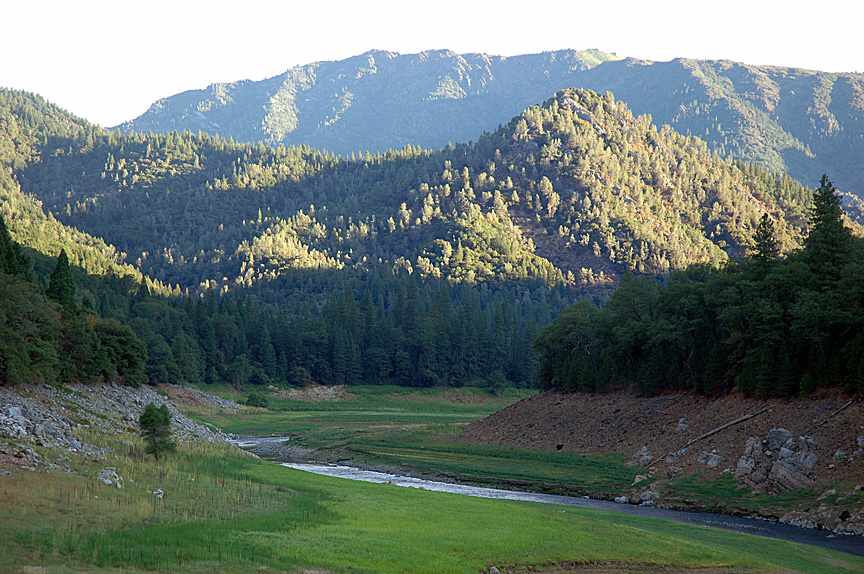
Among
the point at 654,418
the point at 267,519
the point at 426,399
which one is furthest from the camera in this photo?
the point at 426,399

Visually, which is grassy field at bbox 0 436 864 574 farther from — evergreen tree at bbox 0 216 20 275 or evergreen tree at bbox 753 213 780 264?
evergreen tree at bbox 0 216 20 275

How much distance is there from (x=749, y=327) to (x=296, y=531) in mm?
51279

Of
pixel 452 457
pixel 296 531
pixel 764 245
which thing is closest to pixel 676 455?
pixel 452 457

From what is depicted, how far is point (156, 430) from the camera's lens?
2154 inches

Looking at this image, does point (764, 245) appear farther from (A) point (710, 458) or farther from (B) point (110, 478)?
(B) point (110, 478)

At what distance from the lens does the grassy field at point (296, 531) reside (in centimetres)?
3156

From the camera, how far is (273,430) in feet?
404

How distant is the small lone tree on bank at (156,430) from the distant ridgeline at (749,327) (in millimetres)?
43266

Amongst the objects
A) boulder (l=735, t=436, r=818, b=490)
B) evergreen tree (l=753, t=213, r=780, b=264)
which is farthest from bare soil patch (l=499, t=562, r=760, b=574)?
evergreen tree (l=753, t=213, r=780, b=264)

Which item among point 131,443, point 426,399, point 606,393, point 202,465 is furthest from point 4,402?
point 426,399

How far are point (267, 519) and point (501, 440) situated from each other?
57442 millimetres

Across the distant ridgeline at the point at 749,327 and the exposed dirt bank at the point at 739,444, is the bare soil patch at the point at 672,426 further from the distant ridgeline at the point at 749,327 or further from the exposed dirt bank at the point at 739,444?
the distant ridgeline at the point at 749,327

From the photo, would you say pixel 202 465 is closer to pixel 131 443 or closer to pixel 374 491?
pixel 131 443

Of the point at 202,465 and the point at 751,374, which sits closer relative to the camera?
the point at 202,465
